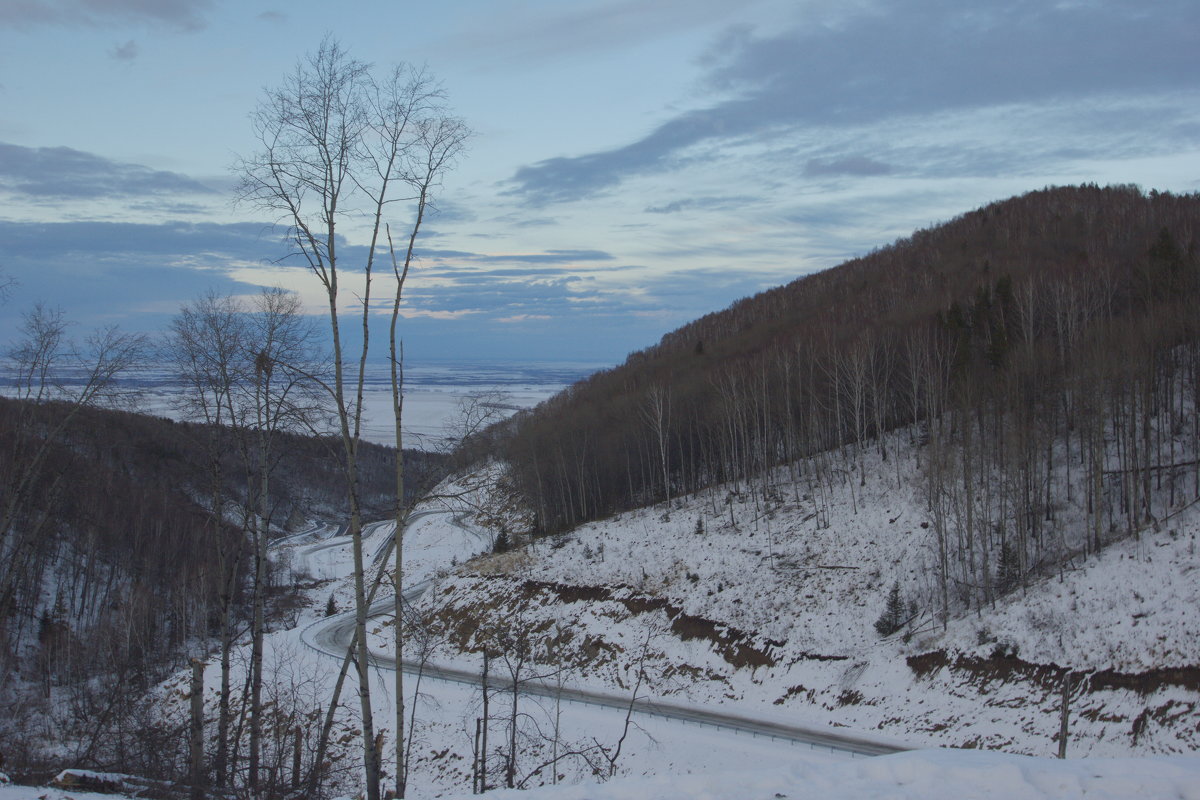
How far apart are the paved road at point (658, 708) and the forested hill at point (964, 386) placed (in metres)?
12.4

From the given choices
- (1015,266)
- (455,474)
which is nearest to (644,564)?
(455,474)

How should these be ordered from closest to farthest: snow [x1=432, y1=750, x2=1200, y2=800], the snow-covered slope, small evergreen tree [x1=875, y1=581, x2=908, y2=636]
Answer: snow [x1=432, y1=750, x2=1200, y2=800] → the snow-covered slope → small evergreen tree [x1=875, y1=581, x2=908, y2=636]

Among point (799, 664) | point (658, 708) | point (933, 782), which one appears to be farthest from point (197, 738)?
point (799, 664)

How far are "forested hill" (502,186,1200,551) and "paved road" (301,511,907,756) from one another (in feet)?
40.8

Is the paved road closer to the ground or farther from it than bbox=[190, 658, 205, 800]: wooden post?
closer to the ground

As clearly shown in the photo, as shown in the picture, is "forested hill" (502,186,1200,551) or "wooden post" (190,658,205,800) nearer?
"wooden post" (190,658,205,800)

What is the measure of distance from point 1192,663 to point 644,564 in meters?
27.3

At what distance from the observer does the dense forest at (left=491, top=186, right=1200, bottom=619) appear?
3328 cm

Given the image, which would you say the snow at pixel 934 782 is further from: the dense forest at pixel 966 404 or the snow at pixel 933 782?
the dense forest at pixel 966 404

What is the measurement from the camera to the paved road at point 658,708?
921 inches

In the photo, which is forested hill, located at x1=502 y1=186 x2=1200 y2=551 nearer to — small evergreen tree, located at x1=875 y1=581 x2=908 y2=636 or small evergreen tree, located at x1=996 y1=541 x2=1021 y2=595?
small evergreen tree, located at x1=996 y1=541 x2=1021 y2=595

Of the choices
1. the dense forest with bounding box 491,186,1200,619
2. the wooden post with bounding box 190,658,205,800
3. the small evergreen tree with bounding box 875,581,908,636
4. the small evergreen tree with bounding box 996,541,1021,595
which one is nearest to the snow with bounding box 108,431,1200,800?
the small evergreen tree with bounding box 875,581,908,636

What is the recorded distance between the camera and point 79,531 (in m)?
54.5

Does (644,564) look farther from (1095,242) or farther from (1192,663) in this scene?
(1095,242)
